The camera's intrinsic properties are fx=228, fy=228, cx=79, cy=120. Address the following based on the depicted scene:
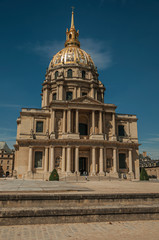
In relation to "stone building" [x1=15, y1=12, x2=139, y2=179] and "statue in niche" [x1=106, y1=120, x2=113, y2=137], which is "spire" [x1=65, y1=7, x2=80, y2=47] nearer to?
"stone building" [x1=15, y1=12, x2=139, y2=179]

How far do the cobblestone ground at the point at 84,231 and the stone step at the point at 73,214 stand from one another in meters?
0.28

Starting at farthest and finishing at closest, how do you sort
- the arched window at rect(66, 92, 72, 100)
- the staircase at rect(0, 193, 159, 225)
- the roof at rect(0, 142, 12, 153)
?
1. the roof at rect(0, 142, 12, 153)
2. the arched window at rect(66, 92, 72, 100)
3. the staircase at rect(0, 193, 159, 225)

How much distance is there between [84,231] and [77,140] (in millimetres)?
37966

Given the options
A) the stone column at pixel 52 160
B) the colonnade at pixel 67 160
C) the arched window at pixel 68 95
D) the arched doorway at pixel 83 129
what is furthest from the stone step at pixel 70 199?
the arched window at pixel 68 95

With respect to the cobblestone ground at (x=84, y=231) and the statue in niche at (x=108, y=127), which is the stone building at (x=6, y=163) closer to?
the statue in niche at (x=108, y=127)

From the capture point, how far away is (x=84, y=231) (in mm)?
7789

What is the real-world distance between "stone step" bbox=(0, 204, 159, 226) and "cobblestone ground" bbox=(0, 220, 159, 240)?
0.28 meters

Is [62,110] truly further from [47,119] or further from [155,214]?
[155,214]

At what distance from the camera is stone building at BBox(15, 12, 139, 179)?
151ft

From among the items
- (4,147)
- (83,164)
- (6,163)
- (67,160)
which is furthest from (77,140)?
(4,147)

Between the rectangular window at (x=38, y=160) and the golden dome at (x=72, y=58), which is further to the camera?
the golden dome at (x=72, y=58)

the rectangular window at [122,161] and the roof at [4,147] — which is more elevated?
the roof at [4,147]

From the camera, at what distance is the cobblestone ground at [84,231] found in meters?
7.13

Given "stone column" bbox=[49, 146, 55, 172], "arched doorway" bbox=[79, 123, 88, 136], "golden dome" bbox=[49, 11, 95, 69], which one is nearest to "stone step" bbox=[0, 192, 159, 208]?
"stone column" bbox=[49, 146, 55, 172]
